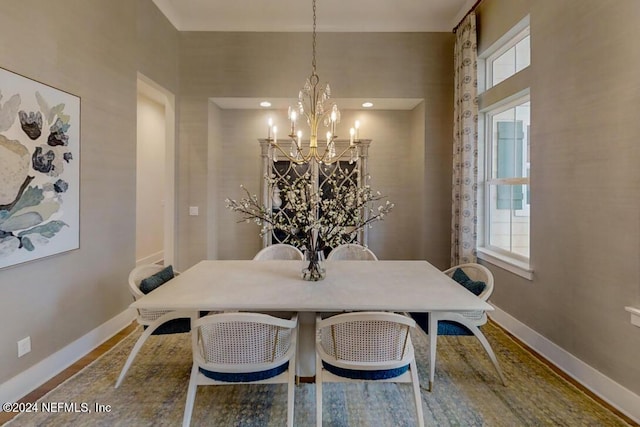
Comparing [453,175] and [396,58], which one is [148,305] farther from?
[396,58]

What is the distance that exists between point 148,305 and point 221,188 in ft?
10.3

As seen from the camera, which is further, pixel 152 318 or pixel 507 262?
pixel 507 262

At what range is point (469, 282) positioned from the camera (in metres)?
2.41

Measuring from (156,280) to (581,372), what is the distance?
304 cm

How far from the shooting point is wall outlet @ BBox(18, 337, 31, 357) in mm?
2141

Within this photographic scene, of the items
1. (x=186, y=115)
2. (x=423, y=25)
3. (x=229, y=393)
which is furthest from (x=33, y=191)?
(x=423, y=25)

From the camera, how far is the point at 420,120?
442 centimetres

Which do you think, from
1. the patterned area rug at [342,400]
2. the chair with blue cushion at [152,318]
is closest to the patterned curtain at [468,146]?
the patterned area rug at [342,400]

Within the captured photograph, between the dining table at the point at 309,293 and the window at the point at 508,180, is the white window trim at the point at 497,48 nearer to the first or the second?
the window at the point at 508,180

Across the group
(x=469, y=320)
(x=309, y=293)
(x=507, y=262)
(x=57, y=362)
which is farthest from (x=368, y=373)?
(x=57, y=362)

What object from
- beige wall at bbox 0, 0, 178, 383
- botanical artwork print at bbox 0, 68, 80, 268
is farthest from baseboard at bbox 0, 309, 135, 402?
botanical artwork print at bbox 0, 68, 80, 268

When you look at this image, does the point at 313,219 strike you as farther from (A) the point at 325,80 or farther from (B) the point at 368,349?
(A) the point at 325,80

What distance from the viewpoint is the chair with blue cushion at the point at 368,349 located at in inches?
62.1

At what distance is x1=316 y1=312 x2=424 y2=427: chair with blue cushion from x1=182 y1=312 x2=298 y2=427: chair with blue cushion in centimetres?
23
